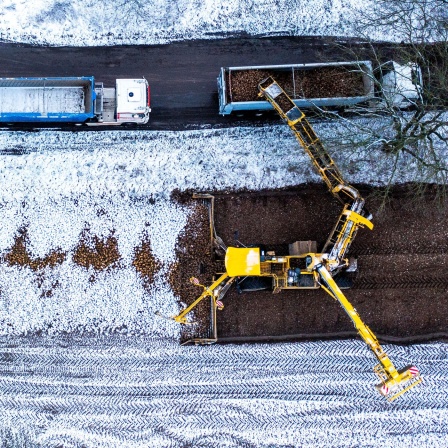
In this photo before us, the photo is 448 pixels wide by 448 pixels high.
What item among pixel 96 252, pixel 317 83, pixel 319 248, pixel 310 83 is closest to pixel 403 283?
pixel 319 248

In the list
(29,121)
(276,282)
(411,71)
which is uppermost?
(411,71)

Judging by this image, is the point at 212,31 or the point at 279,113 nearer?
the point at 279,113

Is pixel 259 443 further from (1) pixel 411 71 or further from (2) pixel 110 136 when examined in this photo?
(1) pixel 411 71

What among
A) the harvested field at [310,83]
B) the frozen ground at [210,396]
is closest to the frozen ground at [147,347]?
the frozen ground at [210,396]

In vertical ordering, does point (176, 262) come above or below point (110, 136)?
below

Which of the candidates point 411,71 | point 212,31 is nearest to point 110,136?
point 212,31

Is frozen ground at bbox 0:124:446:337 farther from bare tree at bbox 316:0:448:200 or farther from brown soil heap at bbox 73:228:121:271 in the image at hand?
bare tree at bbox 316:0:448:200

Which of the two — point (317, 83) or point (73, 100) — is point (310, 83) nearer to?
point (317, 83)
